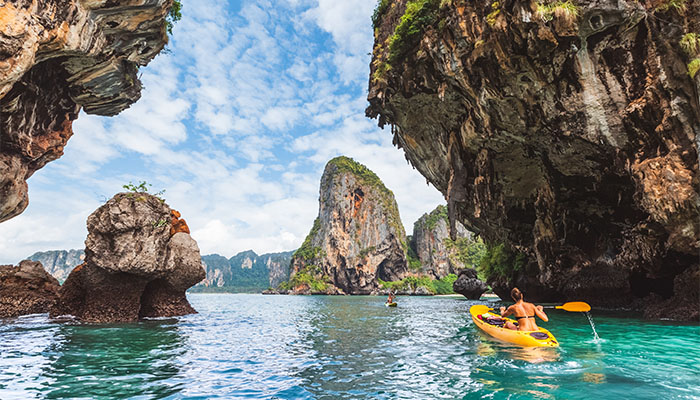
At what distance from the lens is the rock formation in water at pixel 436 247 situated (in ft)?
348

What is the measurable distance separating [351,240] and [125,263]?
89.6 meters

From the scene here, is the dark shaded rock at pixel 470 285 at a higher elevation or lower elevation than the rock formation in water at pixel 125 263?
lower

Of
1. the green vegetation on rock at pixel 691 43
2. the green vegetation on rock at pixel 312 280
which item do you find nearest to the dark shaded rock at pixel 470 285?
the green vegetation on rock at pixel 691 43

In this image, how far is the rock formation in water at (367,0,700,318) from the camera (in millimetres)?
11781

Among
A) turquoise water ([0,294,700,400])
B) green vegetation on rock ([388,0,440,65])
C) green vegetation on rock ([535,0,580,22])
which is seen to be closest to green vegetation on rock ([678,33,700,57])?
green vegetation on rock ([535,0,580,22])

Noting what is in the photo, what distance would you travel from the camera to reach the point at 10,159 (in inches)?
618

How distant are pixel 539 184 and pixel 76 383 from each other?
21.4 meters

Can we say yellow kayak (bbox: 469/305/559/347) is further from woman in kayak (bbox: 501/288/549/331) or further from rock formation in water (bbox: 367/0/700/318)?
rock formation in water (bbox: 367/0/700/318)

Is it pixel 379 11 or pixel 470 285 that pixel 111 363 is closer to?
pixel 379 11

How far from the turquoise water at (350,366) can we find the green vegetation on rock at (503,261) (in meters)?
15.1

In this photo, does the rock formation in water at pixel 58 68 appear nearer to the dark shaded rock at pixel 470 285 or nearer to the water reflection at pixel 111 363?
the water reflection at pixel 111 363

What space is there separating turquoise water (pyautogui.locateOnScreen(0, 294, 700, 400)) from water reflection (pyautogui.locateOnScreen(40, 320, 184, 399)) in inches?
1.1

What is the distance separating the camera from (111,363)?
8008 mm

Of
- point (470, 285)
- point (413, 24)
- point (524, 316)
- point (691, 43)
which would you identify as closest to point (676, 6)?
point (691, 43)
